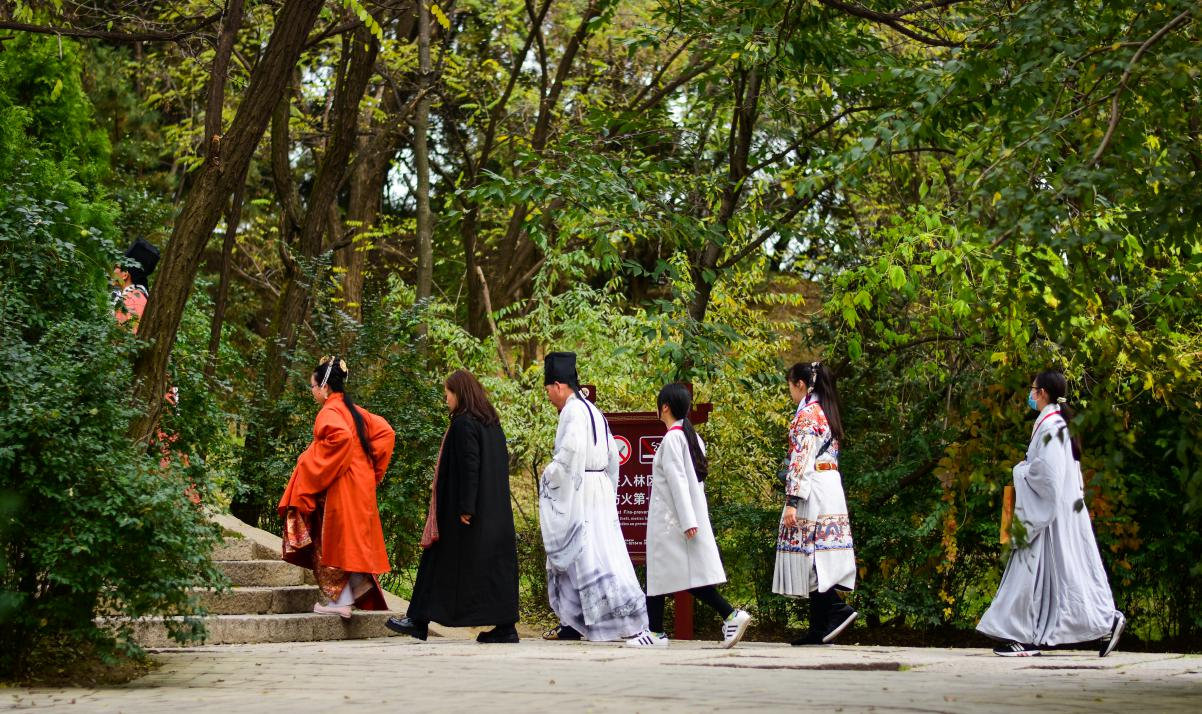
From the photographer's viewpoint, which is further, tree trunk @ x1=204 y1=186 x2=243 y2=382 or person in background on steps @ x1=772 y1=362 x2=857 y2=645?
tree trunk @ x1=204 y1=186 x2=243 y2=382

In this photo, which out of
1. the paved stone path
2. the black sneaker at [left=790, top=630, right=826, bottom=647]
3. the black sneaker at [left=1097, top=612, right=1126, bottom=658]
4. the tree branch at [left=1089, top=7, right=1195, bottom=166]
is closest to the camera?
the tree branch at [left=1089, top=7, right=1195, bottom=166]

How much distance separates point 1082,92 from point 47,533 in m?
5.28

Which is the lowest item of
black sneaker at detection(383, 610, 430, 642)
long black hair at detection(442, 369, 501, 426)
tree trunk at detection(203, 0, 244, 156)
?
black sneaker at detection(383, 610, 430, 642)

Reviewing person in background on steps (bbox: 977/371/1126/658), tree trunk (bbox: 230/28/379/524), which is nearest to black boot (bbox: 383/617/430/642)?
tree trunk (bbox: 230/28/379/524)

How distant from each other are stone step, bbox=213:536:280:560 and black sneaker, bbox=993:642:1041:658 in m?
5.76

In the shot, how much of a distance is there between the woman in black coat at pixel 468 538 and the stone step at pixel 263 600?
1.00 metres

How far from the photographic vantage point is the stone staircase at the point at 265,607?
980 centimetres

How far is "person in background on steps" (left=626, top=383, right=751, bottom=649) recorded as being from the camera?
392 inches

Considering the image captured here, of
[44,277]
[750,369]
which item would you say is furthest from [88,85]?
[44,277]

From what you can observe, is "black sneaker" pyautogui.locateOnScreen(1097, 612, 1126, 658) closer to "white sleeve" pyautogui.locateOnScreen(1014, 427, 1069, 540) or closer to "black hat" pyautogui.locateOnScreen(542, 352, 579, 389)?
"white sleeve" pyautogui.locateOnScreen(1014, 427, 1069, 540)

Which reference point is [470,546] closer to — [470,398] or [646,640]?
[470,398]

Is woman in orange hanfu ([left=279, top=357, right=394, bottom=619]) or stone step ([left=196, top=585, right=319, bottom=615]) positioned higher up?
woman in orange hanfu ([left=279, top=357, right=394, bottom=619])

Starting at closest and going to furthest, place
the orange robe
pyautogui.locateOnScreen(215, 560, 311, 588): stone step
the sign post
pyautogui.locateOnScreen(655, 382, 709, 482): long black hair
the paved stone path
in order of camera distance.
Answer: the paved stone path < pyautogui.locateOnScreen(655, 382, 709, 482): long black hair < the orange robe < pyautogui.locateOnScreen(215, 560, 311, 588): stone step < the sign post

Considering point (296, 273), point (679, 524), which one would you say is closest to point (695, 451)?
point (679, 524)
